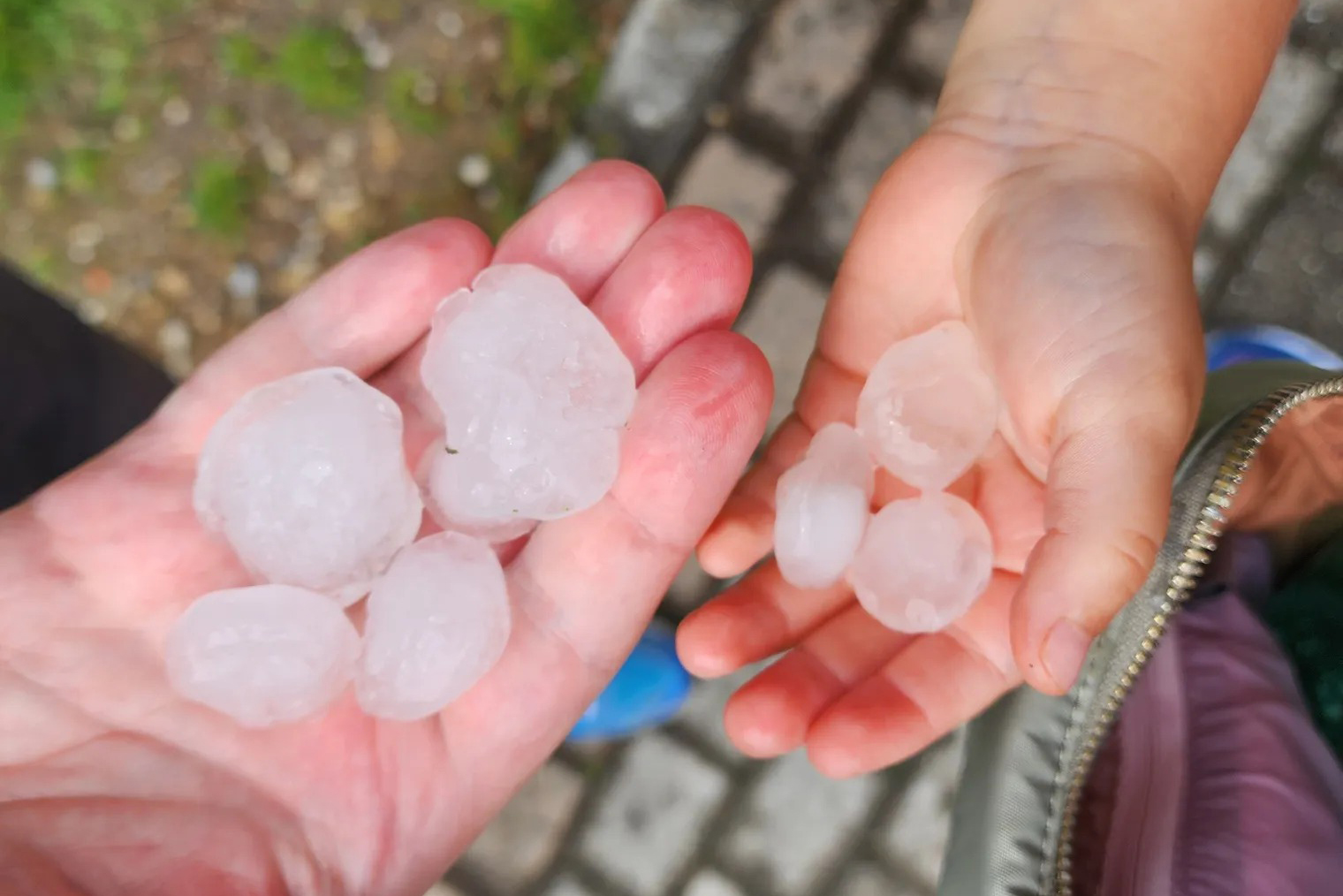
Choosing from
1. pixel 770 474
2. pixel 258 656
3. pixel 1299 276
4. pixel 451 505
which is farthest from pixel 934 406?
pixel 1299 276

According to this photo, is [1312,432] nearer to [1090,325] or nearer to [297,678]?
[1090,325]

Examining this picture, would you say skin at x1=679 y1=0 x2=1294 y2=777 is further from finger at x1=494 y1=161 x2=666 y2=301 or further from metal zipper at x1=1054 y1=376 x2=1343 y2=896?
finger at x1=494 y1=161 x2=666 y2=301

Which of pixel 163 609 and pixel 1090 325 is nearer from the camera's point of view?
pixel 1090 325

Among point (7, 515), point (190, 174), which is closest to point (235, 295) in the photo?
point (190, 174)

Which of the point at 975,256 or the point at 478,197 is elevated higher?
the point at 975,256

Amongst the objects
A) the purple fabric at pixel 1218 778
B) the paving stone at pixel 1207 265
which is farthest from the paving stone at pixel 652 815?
the paving stone at pixel 1207 265

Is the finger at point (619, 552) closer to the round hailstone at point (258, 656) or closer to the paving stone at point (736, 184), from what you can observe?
the round hailstone at point (258, 656)

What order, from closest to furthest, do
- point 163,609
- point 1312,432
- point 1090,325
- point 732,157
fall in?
point 1090,325, point 163,609, point 1312,432, point 732,157
